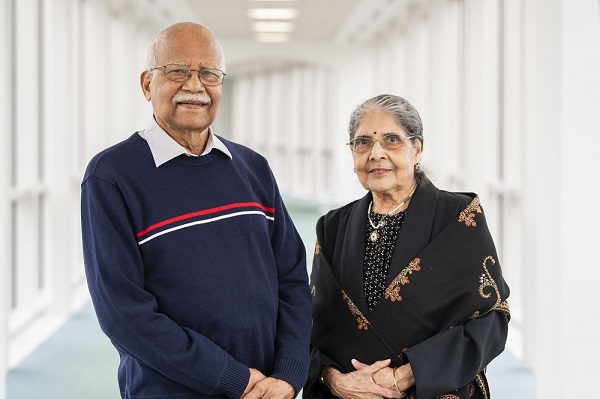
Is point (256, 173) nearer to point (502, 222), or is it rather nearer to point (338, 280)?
point (338, 280)

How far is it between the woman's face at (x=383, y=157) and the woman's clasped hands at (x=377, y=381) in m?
0.53

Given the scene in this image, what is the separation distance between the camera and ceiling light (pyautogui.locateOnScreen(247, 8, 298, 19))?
42.5 feet

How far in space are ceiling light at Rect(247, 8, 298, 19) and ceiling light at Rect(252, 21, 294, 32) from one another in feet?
2.63

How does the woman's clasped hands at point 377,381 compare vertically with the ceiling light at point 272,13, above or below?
below

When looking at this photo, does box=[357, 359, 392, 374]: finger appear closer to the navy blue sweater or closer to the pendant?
the navy blue sweater

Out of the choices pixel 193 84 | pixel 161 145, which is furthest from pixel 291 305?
pixel 193 84

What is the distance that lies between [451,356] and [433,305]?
0.51 feet

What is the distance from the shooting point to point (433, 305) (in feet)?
7.84

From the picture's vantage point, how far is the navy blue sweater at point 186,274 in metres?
2.13
